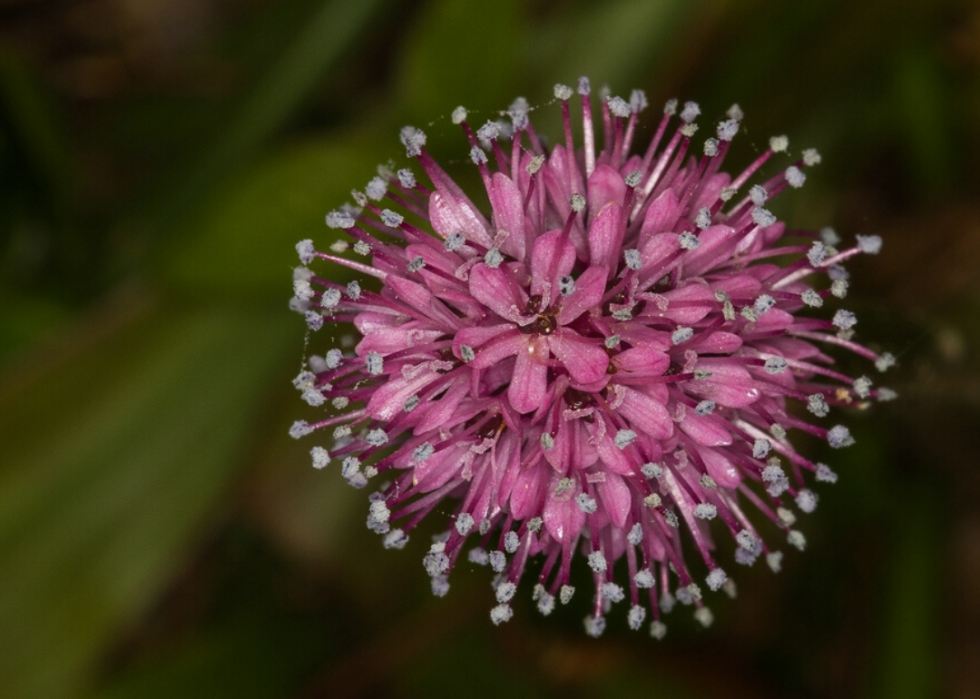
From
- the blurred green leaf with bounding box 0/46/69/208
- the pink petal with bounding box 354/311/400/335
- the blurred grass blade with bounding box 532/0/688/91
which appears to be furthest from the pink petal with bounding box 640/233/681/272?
the blurred green leaf with bounding box 0/46/69/208

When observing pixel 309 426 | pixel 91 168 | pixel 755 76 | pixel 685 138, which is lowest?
pixel 309 426

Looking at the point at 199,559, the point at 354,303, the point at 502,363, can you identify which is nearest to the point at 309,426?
the point at 354,303

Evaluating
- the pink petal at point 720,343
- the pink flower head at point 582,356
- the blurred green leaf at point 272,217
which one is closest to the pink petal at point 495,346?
the pink flower head at point 582,356

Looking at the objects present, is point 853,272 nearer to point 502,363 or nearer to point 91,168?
point 502,363

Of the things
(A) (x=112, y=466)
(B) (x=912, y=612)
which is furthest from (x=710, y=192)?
(A) (x=112, y=466)

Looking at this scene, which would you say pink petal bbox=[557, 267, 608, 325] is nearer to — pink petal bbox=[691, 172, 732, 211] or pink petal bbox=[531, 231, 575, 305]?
pink petal bbox=[531, 231, 575, 305]

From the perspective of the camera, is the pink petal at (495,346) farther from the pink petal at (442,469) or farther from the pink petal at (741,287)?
the pink petal at (741,287)

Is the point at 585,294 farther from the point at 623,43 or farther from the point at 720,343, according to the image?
the point at 623,43
